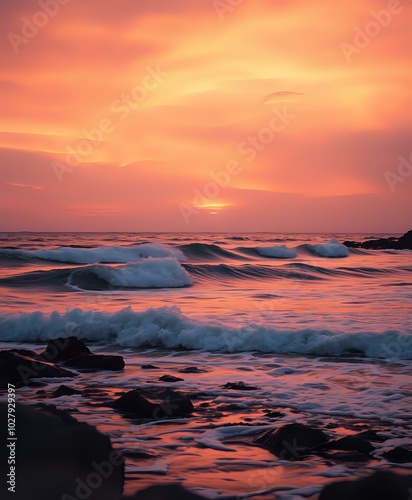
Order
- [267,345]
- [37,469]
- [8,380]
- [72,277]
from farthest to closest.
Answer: [72,277] → [267,345] → [8,380] → [37,469]

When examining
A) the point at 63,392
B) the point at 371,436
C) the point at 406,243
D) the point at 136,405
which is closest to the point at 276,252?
the point at 406,243

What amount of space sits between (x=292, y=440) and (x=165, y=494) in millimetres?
1502

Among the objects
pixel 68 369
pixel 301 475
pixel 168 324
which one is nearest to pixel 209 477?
pixel 301 475

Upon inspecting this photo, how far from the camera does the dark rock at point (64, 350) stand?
9.66 m

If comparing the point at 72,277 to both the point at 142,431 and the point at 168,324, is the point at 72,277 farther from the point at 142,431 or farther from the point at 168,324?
the point at 142,431

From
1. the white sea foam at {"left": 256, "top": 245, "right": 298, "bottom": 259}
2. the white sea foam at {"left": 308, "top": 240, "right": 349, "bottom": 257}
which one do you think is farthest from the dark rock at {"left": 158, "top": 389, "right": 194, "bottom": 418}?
A: the white sea foam at {"left": 308, "top": 240, "right": 349, "bottom": 257}

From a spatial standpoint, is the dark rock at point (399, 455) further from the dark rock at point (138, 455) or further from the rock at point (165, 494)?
the dark rock at point (138, 455)

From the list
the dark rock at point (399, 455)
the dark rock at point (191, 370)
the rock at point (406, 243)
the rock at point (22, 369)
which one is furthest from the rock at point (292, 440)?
the rock at point (406, 243)

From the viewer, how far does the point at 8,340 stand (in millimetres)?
12117

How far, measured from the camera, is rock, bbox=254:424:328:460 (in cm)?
528

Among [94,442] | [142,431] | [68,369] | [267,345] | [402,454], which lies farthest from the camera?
[267,345]

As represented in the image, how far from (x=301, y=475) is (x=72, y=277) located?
66.8 feet

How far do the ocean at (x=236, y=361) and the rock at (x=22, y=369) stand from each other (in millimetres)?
307

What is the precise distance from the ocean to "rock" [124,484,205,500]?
14 centimetres
